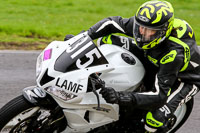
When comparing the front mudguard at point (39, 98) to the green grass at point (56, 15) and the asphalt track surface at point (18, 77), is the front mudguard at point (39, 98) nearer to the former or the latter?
the asphalt track surface at point (18, 77)

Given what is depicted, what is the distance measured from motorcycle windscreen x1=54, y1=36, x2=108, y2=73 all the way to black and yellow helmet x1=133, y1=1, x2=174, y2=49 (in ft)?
1.37

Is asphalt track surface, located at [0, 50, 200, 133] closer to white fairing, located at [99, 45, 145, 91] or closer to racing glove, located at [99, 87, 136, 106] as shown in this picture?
white fairing, located at [99, 45, 145, 91]

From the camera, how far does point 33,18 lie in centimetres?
966

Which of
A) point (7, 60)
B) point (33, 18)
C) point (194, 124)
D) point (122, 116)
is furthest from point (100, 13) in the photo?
point (122, 116)

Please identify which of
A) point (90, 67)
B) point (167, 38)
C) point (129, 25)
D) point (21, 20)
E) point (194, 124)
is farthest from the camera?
point (21, 20)

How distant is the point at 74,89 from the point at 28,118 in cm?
59

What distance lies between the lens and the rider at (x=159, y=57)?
3695 mm

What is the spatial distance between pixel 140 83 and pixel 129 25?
2.24ft

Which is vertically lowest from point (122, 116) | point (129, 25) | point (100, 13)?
point (100, 13)

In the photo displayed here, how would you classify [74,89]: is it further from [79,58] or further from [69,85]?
[79,58]

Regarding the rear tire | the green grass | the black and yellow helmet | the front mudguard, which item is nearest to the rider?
the black and yellow helmet

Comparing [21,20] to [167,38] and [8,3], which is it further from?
[167,38]

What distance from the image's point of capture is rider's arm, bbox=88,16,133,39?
4219 millimetres

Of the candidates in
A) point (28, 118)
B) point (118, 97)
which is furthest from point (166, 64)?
point (28, 118)
